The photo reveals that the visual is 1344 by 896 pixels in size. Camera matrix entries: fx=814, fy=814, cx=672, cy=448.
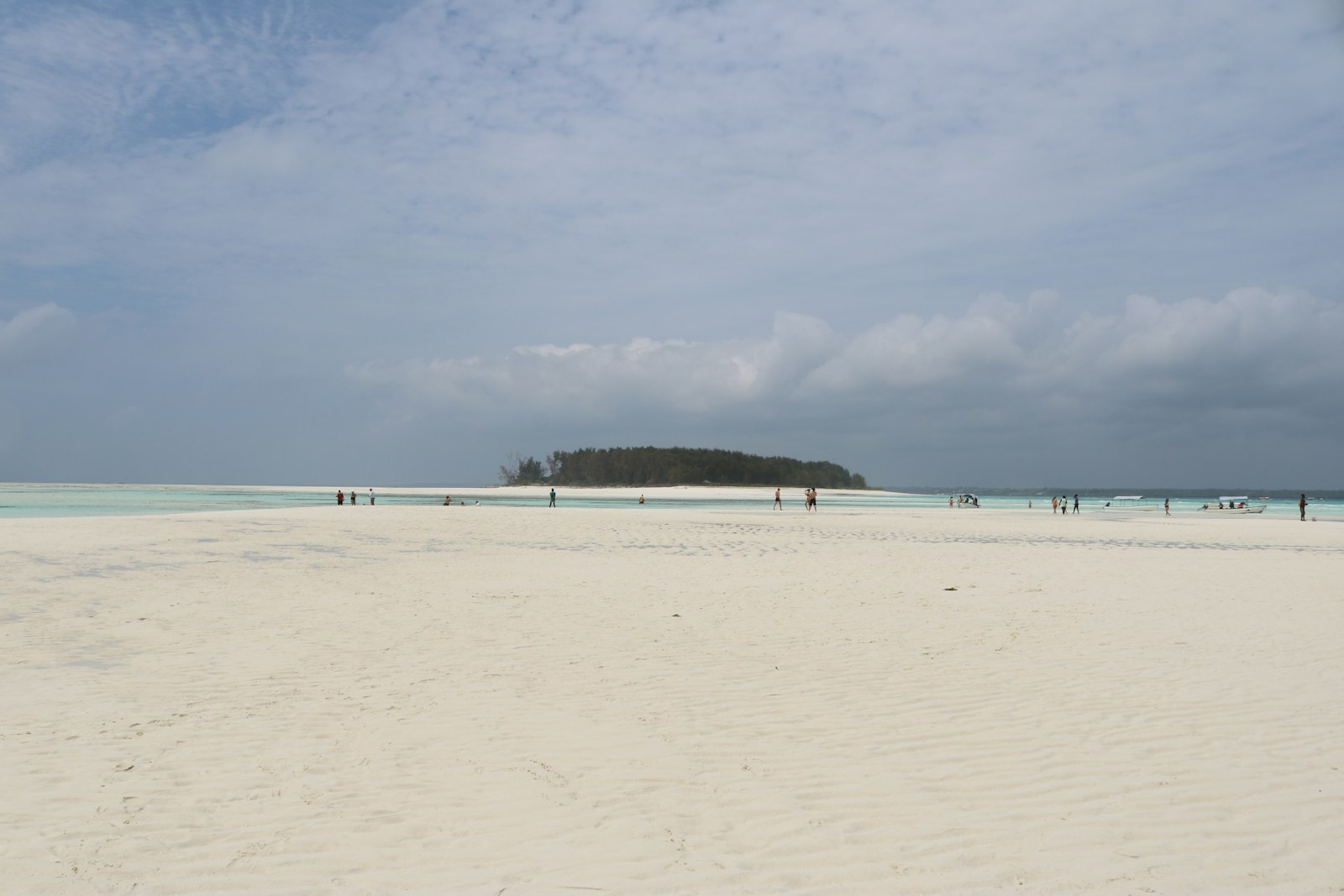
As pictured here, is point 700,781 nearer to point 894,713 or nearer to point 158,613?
point 894,713

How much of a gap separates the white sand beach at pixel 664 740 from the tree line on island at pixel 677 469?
14316cm

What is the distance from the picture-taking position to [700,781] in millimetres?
5910

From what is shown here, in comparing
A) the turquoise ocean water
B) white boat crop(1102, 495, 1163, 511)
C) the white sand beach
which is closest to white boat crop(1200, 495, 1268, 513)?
the turquoise ocean water

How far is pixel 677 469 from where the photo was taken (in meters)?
159

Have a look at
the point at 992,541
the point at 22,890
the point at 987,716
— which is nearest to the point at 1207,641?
the point at 987,716

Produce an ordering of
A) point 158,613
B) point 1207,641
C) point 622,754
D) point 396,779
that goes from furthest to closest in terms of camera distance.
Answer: point 158,613 → point 1207,641 → point 622,754 → point 396,779

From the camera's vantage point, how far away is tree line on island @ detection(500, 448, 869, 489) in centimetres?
16375

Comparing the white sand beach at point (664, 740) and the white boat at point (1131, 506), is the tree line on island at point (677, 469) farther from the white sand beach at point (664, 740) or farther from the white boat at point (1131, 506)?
the white sand beach at point (664, 740)

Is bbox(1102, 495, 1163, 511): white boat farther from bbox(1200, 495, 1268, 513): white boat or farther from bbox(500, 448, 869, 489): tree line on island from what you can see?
bbox(500, 448, 869, 489): tree line on island

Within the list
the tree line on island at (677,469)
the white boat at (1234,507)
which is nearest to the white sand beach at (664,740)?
the white boat at (1234,507)

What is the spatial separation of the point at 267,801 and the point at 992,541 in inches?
1109

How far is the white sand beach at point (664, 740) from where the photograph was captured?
15.5 feet

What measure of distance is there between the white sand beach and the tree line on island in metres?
143

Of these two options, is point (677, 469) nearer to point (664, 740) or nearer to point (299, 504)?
point (299, 504)
